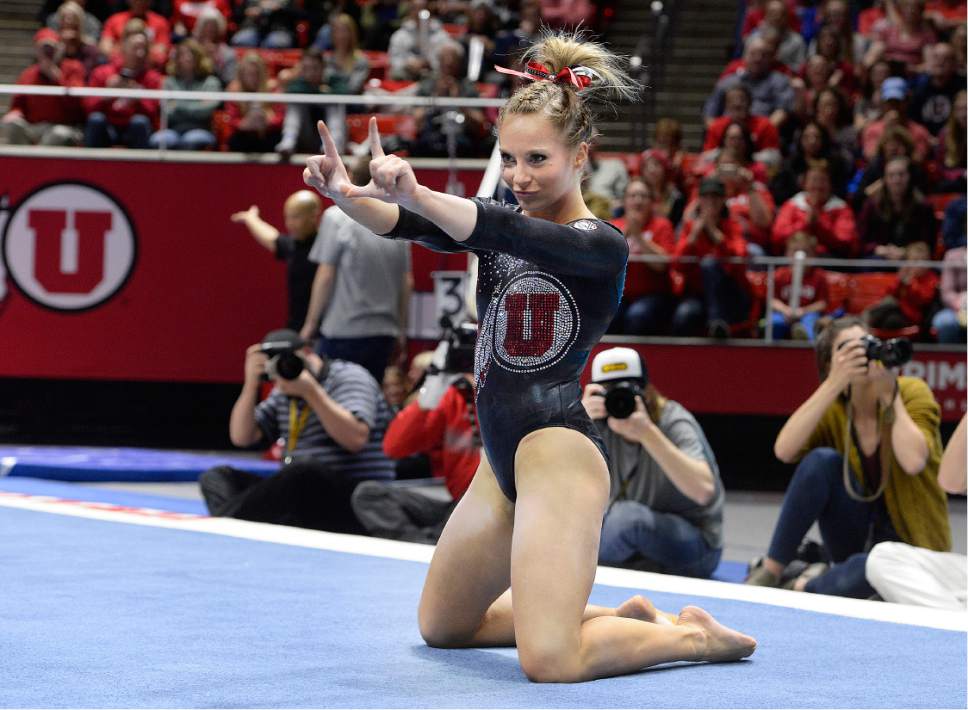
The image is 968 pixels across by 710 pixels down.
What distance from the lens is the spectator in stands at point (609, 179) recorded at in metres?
9.56

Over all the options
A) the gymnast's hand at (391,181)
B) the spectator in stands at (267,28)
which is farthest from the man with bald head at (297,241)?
the gymnast's hand at (391,181)

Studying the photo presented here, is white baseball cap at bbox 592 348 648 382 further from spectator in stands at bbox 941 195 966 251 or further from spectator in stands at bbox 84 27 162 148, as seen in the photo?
spectator in stands at bbox 84 27 162 148

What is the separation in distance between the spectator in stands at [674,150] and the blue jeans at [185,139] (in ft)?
9.47

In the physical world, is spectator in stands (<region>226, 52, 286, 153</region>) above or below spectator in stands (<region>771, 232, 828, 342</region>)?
above

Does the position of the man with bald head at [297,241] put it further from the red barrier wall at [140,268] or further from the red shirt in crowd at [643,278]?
the red shirt in crowd at [643,278]

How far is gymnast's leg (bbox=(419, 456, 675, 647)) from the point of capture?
3.36 metres

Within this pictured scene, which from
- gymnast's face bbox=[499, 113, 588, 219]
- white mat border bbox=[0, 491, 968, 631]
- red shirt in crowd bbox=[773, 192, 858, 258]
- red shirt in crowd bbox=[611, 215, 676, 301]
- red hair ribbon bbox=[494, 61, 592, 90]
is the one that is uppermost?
red hair ribbon bbox=[494, 61, 592, 90]

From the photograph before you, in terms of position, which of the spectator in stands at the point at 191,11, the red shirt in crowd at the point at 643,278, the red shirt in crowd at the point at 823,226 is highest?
the spectator in stands at the point at 191,11

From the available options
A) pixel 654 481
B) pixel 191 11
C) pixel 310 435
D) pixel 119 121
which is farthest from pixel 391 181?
pixel 191 11

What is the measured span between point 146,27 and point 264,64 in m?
1.26

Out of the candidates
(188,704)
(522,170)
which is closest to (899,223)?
(522,170)

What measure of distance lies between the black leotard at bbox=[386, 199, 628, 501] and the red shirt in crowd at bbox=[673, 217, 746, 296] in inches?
194

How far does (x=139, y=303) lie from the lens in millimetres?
9695

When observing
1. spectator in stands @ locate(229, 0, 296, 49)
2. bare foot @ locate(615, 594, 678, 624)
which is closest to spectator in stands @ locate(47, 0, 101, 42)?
spectator in stands @ locate(229, 0, 296, 49)
